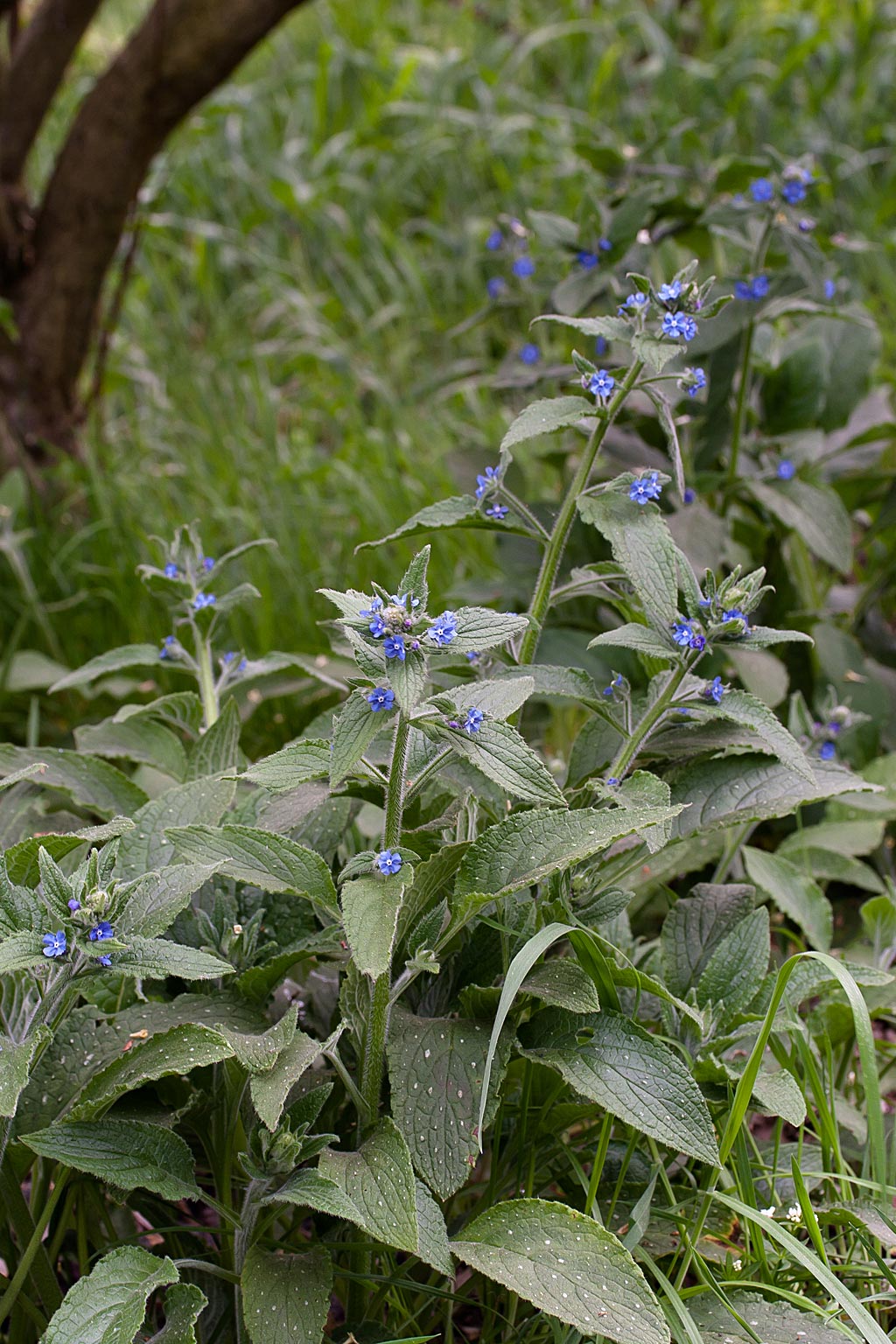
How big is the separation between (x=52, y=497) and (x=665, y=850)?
2.24 metres

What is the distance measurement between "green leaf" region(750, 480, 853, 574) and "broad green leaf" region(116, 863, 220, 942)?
1.32 meters

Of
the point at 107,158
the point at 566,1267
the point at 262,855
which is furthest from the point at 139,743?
the point at 107,158

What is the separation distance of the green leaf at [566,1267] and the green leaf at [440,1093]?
8 cm

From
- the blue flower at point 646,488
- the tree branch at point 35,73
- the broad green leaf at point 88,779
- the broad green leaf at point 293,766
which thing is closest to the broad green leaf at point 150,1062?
the broad green leaf at point 293,766

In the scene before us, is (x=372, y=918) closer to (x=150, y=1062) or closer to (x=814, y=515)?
(x=150, y=1062)

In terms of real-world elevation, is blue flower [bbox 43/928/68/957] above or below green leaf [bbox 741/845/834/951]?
above

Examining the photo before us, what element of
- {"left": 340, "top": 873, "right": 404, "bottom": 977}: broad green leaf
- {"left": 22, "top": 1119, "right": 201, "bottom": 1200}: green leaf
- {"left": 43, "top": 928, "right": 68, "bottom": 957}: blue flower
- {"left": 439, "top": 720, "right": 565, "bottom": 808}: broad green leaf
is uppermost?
{"left": 439, "top": 720, "right": 565, "bottom": 808}: broad green leaf

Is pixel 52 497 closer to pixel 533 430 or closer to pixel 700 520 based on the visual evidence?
pixel 700 520

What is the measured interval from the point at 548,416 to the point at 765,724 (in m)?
0.48

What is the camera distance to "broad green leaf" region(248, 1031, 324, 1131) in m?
1.22

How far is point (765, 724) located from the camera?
152cm

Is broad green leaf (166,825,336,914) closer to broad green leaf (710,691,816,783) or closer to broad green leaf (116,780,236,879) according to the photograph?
broad green leaf (116,780,236,879)

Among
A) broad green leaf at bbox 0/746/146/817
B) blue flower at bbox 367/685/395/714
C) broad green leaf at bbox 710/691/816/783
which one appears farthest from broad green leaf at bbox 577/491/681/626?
broad green leaf at bbox 0/746/146/817

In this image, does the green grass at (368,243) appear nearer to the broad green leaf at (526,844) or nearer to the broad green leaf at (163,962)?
the broad green leaf at (526,844)
